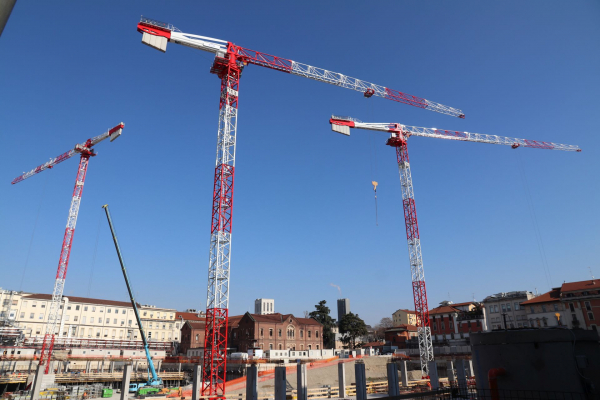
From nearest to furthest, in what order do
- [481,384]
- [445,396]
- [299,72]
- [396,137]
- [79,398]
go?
1. [481,384]
2. [445,396]
3. [79,398]
4. [299,72]
5. [396,137]

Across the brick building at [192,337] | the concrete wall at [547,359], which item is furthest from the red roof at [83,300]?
the concrete wall at [547,359]

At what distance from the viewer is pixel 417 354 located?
6725 cm

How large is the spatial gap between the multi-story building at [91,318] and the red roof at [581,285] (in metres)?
85.4

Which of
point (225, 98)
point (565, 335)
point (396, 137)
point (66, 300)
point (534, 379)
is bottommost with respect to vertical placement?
point (534, 379)

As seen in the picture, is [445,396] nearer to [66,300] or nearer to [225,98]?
[225,98]

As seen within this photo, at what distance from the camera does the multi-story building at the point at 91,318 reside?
3339 inches

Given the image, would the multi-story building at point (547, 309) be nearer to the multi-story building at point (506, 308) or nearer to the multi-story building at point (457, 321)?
the multi-story building at point (506, 308)

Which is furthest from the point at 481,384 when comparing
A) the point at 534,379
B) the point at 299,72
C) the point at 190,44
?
the point at 299,72

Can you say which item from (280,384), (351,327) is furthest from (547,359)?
→ (351,327)

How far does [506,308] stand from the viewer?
7375 centimetres

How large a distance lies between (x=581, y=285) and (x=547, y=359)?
69341 millimetres

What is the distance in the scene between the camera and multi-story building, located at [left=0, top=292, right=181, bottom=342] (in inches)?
3339

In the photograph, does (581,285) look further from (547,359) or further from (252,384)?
(252,384)

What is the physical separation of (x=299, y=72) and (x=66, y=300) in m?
72.8
